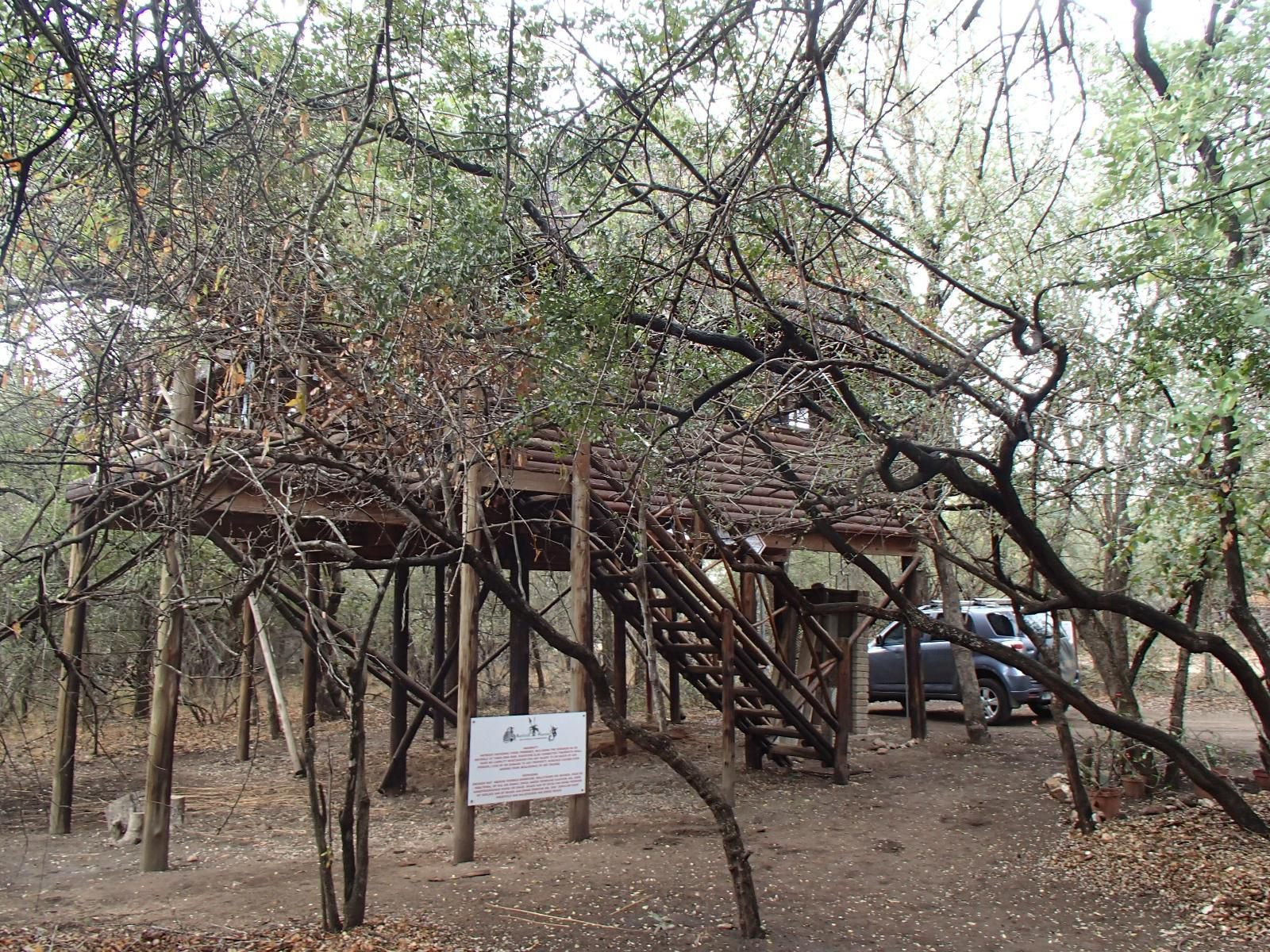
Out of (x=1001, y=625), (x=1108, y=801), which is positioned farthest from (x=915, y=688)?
(x=1108, y=801)

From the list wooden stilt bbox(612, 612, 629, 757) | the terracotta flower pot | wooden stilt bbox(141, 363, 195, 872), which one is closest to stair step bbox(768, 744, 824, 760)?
wooden stilt bbox(612, 612, 629, 757)

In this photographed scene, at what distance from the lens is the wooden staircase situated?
9.01 metres

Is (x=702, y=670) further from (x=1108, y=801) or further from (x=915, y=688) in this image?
(x=915, y=688)

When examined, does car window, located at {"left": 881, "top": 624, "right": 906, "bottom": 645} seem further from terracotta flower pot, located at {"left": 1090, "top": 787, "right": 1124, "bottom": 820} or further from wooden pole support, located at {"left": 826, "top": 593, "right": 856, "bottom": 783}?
terracotta flower pot, located at {"left": 1090, "top": 787, "right": 1124, "bottom": 820}

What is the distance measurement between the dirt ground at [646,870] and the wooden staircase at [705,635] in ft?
1.63

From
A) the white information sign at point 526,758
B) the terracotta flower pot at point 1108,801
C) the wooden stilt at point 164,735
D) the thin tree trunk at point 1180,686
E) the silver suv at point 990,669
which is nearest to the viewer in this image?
the wooden stilt at point 164,735

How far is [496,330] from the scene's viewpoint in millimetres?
5285

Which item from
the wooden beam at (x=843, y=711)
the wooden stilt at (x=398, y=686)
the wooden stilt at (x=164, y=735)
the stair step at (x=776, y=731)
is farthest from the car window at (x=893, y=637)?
the wooden stilt at (x=164, y=735)

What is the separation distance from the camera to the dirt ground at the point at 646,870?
17.2ft

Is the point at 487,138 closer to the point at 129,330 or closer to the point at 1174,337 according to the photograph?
the point at 129,330

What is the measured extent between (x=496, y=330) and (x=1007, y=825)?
5.95 meters

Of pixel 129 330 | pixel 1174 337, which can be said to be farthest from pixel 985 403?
pixel 129 330

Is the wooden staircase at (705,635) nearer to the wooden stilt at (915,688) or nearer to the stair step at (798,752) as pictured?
the stair step at (798,752)

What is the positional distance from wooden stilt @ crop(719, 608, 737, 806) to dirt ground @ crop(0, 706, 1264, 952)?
32 cm
